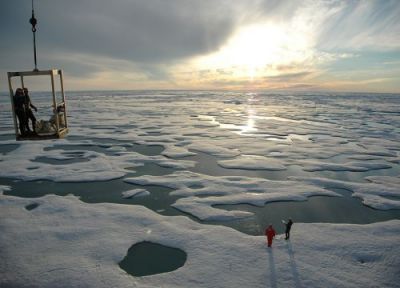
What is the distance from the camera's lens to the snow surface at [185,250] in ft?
22.2

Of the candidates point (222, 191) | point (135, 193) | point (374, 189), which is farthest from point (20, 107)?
point (374, 189)

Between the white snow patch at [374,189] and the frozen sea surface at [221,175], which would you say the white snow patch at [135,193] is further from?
the white snow patch at [374,189]

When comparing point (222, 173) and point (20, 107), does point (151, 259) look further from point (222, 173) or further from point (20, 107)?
point (222, 173)

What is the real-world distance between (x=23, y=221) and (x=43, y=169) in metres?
6.07

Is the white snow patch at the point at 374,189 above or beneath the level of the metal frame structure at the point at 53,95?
beneath

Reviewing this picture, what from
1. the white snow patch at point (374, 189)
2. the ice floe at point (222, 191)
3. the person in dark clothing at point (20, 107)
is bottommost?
the white snow patch at point (374, 189)

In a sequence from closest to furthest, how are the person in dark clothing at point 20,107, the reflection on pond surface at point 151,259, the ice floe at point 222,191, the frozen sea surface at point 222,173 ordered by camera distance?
1. the reflection on pond surface at point 151,259
2. the person in dark clothing at point 20,107
3. the ice floe at point 222,191
4. the frozen sea surface at point 222,173

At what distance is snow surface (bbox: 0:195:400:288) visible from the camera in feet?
22.2

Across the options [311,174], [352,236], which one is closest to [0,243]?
[352,236]

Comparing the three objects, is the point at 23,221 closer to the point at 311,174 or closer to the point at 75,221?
the point at 75,221

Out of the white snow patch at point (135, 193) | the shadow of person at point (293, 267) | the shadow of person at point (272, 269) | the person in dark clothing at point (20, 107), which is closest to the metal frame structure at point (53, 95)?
the person in dark clothing at point (20, 107)

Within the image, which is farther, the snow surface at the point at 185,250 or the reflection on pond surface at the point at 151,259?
the reflection on pond surface at the point at 151,259

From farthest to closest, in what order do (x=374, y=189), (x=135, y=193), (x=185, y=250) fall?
(x=374, y=189) → (x=135, y=193) → (x=185, y=250)

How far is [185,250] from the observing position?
806 cm
